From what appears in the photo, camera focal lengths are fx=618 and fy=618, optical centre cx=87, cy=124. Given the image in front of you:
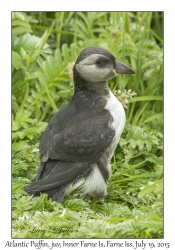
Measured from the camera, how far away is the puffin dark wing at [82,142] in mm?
5688

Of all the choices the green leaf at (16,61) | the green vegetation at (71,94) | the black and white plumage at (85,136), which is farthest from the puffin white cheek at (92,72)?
the green leaf at (16,61)

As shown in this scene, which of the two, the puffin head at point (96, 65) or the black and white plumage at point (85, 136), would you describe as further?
the puffin head at point (96, 65)

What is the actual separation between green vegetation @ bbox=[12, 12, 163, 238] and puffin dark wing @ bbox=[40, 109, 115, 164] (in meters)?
0.40

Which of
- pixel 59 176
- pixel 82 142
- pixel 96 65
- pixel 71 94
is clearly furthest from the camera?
pixel 71 94

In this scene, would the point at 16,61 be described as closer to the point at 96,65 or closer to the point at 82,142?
the point at 96,65

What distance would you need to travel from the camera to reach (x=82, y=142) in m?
5.70

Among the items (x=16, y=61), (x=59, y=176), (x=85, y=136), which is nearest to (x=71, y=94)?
(x=16, y=61)

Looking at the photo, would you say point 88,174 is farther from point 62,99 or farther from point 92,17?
point 92,17

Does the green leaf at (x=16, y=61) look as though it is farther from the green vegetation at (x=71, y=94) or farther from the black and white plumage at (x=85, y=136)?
the black and white plumage at (x=85, y=136)

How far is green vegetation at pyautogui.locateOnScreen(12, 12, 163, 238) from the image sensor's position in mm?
5203

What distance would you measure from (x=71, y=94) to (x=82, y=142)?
1739 mm

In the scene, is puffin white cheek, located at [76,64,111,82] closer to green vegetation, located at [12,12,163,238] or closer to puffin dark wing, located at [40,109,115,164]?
green vegetation, located at [12,12,163,238]

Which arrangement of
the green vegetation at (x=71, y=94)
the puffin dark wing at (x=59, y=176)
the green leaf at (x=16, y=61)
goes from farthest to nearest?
the green leaf at (x=16, y=61)
the puffin dark wing at (x=59, y=176)
the green vegetation at (x=71, y=94)
